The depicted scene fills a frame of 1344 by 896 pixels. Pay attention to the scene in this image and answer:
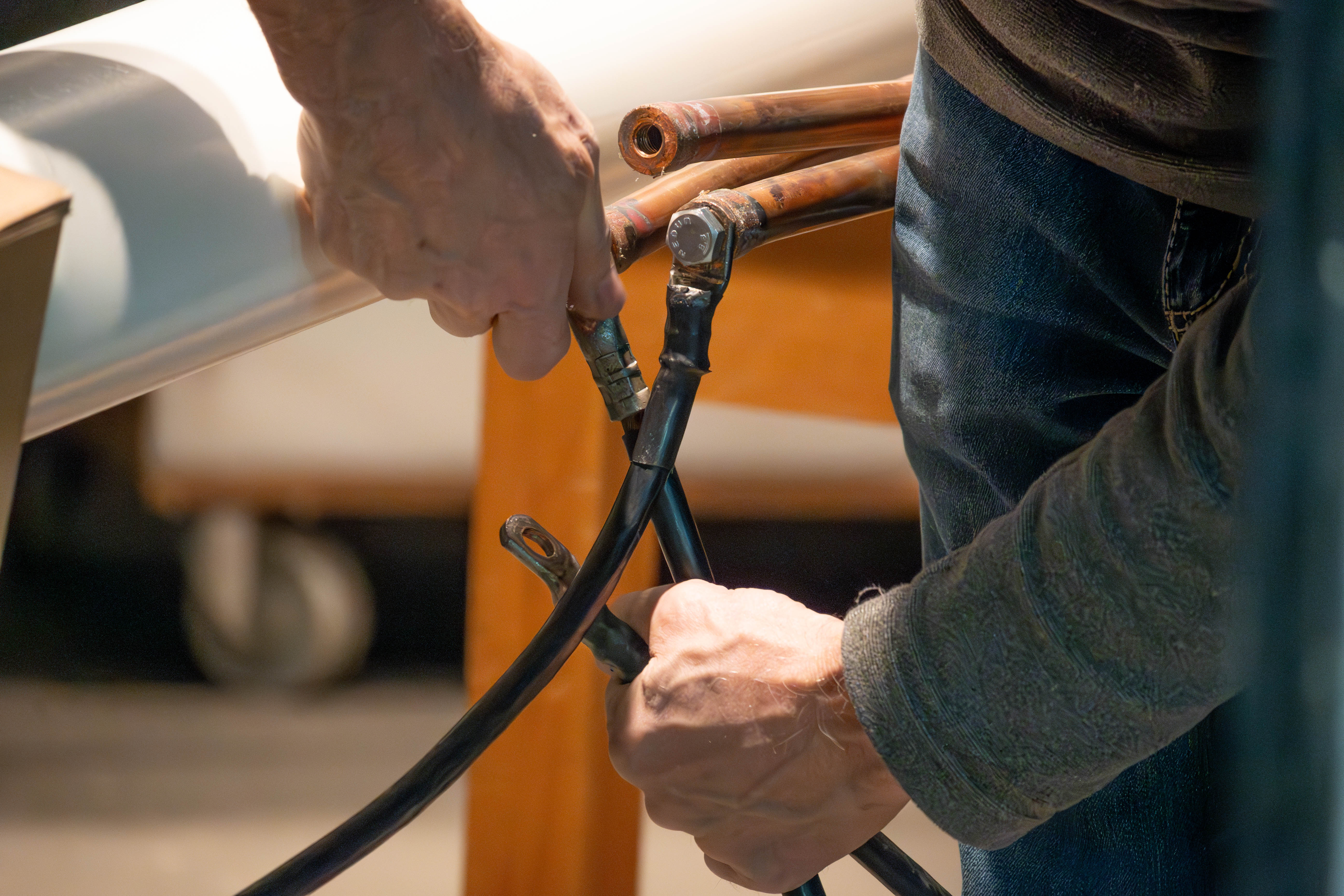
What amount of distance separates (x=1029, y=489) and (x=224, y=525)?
155 cm

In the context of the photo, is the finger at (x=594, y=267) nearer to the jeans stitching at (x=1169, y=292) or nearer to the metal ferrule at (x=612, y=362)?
the metal ferrule at (x=612, y=362)

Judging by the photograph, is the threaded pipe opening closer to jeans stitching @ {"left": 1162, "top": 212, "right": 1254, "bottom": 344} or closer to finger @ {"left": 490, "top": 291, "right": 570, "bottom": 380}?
finger @ {"left": 490, "top": 291, "right": 570, "bottom": 380}

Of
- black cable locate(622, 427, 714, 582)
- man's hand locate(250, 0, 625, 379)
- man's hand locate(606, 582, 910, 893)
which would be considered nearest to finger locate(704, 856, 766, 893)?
man's hand locate(606, 582, 910, 893)

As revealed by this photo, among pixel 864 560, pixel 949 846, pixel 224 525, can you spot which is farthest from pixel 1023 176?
pixel 224 525

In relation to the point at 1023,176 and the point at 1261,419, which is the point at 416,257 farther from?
the point at 1261,419

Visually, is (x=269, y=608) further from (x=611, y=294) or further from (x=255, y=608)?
(x=611, y=294)

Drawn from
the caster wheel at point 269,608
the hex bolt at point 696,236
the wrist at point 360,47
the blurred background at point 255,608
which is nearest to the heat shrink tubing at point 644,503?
the hex bolt at point 696,236

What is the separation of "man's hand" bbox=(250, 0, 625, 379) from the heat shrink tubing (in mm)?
29

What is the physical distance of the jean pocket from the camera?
0.39m

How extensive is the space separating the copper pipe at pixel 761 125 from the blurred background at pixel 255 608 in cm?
85

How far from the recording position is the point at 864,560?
175 cm

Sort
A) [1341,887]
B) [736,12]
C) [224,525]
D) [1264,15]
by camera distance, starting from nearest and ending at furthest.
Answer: [1341,887] < [1264,15] < [736,12] < [224,525]

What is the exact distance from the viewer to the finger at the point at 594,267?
0.42 meters

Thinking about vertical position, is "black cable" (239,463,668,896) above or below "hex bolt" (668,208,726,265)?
below
